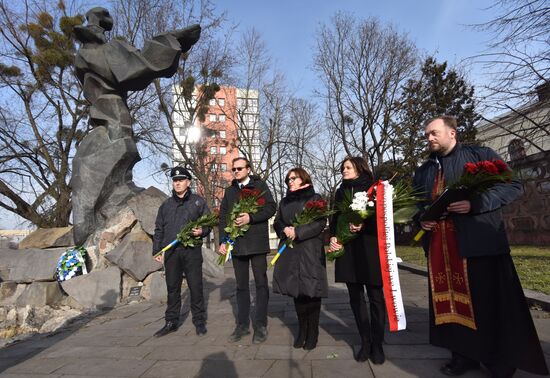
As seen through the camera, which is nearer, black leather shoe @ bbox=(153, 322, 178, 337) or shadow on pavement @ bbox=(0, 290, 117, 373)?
shadow on pavement @ bbox=(0, 290, 117, 373)

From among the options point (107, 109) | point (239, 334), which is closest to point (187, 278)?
point (239, 334)

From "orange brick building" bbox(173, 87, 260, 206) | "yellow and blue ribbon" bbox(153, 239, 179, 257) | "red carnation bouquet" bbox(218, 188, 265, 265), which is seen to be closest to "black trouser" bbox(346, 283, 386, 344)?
"red carnation bouquet" bbox(218, 188, 265, 265)

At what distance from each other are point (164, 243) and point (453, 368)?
3.33 metres

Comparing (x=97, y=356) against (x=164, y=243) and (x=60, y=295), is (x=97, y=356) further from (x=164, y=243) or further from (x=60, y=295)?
(x=60, y=295)

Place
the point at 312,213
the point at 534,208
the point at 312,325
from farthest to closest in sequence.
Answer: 1. the point at 534,208
2. the point at 312,325
3. the point at 312,213

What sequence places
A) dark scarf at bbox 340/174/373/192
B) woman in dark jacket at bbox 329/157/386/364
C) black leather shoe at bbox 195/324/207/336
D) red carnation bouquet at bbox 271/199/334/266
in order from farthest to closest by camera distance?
black leather shoe at bbox 195/324/207/336
red carnation bouquet at bbox 271/199/334/266
dark scarf at bbox 340/174/373/192
woman in dark jacket at bbox 329/157/386/364

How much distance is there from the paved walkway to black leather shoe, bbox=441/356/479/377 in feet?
0.22

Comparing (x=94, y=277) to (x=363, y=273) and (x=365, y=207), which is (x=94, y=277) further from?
(x=365, y=207)

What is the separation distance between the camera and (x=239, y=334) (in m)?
4.12

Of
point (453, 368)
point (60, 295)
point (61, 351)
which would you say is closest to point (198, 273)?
point (61, 351)

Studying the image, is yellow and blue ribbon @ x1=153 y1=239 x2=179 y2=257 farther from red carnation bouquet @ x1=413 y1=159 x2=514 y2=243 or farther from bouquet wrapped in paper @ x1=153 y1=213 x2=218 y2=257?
red carnation bouquet @ x1=413 y1=159 x2=514 y2=243

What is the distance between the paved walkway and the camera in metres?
3.19

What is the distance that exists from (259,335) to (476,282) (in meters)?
2.21

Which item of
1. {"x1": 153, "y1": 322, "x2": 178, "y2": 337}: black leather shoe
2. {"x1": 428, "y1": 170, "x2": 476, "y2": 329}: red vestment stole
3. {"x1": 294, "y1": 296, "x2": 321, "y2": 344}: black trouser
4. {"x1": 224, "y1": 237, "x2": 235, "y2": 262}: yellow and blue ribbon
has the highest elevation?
{"x1": 224, "y1": 237, "x2": 235, "y2": 262}: yellow and blue ribbon
